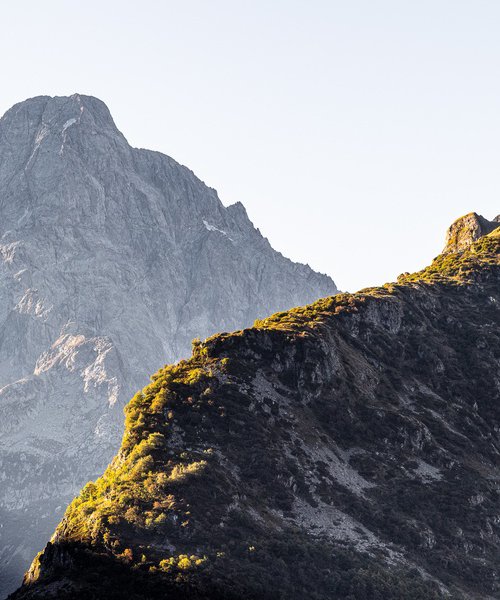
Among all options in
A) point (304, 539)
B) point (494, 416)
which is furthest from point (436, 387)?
point (304, 539)

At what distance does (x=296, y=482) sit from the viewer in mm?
147875

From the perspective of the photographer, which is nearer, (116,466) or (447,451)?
(116,466)

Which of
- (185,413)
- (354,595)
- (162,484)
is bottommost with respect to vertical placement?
(354,595)

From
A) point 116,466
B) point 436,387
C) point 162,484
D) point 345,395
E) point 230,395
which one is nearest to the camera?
point 162,484

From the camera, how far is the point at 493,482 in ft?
535

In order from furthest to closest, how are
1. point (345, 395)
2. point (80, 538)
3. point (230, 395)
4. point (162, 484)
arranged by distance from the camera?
point (345, 395)
point (230, 395)
point (162, 484)
point (80, 538)

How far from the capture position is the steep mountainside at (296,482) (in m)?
119

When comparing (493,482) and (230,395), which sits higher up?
(230,395)

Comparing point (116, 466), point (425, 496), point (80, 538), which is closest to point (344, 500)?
point (425, 496)

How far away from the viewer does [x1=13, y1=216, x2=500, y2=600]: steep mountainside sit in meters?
119

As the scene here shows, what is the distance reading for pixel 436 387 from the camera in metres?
192

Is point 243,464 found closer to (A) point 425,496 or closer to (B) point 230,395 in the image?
(B) point 230,395

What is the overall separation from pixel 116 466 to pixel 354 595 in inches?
1771

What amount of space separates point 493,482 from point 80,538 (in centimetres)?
7871
